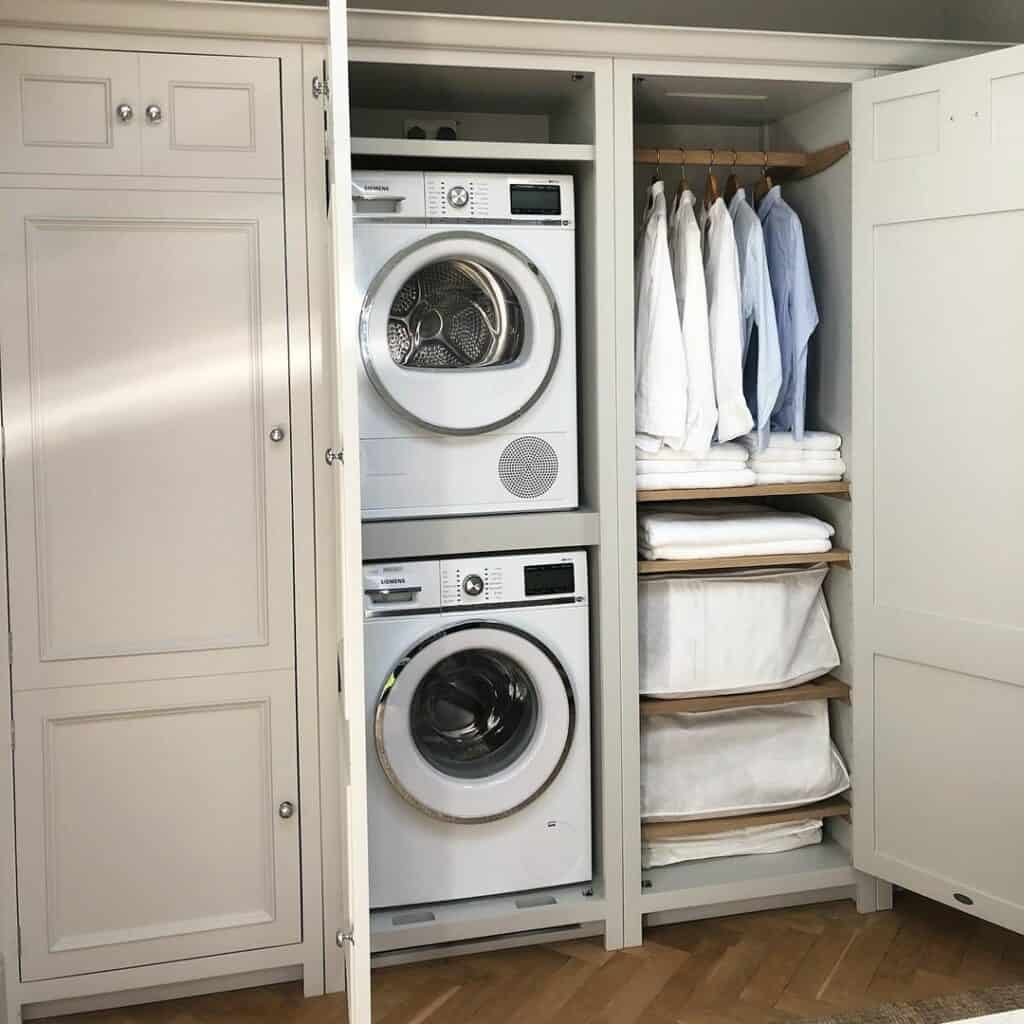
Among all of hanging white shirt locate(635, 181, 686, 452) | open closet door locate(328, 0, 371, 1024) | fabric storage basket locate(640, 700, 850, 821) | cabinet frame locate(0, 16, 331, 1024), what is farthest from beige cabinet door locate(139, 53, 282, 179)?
fabric storage basket locate(640, 700, 850, 821)

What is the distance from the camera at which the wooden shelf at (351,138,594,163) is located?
244cm

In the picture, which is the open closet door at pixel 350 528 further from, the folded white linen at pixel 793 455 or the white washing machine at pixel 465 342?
the folded white linen at pixel 793 455

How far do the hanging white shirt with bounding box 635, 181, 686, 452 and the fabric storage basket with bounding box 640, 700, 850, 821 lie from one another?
71cm

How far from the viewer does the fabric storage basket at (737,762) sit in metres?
2.78

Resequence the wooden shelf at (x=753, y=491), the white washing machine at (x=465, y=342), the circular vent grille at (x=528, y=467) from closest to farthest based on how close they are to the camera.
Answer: the white washing machine at (x=465, y=342) < the circular vent grille at (x=528, y=467) < the wooden shelf at (x=753, y=491)

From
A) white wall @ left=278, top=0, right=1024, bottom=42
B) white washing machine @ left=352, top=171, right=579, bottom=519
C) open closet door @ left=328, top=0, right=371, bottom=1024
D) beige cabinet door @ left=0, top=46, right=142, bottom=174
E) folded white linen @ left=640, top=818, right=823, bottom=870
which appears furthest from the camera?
white wall @ left=278, top=0, right=1024, bottom=42

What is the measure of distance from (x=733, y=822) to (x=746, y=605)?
1.73 feet

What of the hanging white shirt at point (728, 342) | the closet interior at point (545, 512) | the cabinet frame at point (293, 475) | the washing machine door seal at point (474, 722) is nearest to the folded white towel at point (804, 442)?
the hanging white shirt at point (728, 342)

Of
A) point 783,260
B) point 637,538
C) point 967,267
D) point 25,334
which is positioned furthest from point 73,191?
point 967,267

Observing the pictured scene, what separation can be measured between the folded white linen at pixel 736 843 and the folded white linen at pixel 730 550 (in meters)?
0.68

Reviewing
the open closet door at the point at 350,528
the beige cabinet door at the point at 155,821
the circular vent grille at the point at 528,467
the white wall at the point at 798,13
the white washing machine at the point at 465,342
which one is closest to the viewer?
the open closet door at the point at 350,528

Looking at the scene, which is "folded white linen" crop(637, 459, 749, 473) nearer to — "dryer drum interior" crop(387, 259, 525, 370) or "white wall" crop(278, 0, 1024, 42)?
"dryer drum interior" crop(387, 259, 525, 370)

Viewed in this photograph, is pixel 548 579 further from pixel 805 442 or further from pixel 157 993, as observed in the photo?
pixel 157 993

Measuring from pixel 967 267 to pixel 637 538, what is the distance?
3.05ft
